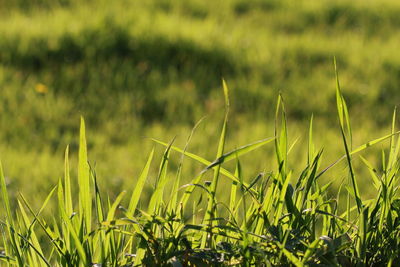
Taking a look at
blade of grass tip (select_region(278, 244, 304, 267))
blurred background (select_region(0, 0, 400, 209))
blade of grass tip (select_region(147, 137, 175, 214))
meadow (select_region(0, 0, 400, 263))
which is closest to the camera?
blade of grass tip (select_region(278, 244, 304, 267))

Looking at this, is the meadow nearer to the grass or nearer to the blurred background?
the blurred background

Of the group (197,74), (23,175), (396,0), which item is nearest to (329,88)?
(197,74)

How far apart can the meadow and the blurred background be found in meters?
0.01

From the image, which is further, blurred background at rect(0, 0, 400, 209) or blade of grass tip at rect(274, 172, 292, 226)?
blurred background at rect(0, 0, 400, 209)

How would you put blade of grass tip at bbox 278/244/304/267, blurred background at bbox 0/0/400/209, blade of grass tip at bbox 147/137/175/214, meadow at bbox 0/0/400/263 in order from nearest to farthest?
1. blade of grass tip at bbox 278/244/304/267
2. blade of grass tip at bbox 147/137/175/214
3. meadow at bbox 0/0/400/263
4. blurred background at bbox 0/0/400/209

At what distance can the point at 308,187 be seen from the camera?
1.22 m

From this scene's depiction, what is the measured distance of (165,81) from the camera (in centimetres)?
545

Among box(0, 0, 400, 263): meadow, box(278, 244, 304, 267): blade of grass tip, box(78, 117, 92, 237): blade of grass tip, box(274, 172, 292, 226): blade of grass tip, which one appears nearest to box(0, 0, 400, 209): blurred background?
box(0, 0, 400, 263): meadow

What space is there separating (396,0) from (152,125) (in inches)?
196

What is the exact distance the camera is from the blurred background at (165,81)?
429 centimetres

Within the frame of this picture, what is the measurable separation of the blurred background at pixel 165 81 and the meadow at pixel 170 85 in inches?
0.5

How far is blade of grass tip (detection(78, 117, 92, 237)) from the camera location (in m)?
1.18

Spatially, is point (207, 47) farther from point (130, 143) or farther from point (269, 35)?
point (130, 143)

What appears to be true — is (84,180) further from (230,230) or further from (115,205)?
(230,230)
